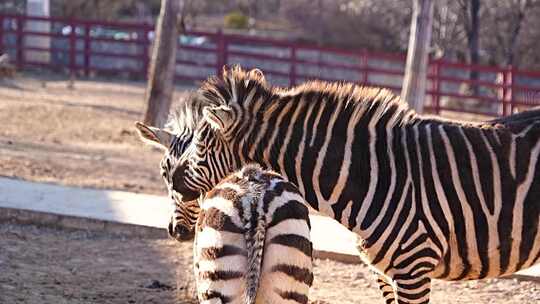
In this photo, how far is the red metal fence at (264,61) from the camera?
22109 mm

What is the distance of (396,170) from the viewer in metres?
5.36

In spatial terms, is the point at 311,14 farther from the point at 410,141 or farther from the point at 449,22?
the point at 410,141

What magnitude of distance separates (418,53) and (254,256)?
1243cm

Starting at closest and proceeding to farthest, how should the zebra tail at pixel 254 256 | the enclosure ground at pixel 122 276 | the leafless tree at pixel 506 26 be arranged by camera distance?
the zebra tail at pixel 254 256, the enclosure ground at pixel 122 276, the leafless tree at pixel 506 26

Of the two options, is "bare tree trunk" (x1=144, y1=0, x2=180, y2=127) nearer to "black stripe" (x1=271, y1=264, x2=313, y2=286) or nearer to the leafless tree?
"black stripe" (x1=271, y1=264, x2=313, y2=286)

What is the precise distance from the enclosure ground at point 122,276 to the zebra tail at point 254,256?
2524 millimetres

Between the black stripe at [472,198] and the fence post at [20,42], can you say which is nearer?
the black stripe at [472,198]

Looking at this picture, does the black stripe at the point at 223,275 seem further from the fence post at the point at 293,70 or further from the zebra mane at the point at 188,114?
the fence post at the point at 293,70

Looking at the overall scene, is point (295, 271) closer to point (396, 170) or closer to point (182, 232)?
point (396, 170)

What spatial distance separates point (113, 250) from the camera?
8.07 metres

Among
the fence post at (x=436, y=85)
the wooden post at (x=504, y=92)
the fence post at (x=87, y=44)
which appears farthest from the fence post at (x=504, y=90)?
the fence post at (x=87, y=44)

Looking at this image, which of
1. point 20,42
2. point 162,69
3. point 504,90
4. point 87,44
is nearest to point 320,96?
point 162,69

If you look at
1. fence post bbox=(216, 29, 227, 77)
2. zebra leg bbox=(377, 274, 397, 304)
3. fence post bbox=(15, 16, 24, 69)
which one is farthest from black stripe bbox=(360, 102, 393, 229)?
fence post bbox=(15, 16, 24, 69)

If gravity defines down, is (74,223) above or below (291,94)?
below
